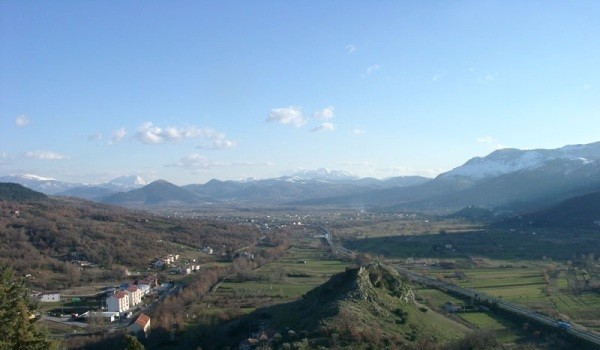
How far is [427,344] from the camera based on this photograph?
2453cm

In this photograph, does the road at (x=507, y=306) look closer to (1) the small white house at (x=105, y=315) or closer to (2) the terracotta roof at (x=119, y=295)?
(2) the terracotta roof at (x=119, y=295)

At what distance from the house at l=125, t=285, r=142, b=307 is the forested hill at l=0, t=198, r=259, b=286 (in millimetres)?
10702

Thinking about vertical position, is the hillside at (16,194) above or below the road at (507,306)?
above

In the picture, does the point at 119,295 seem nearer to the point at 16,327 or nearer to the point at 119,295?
the point at 119,295

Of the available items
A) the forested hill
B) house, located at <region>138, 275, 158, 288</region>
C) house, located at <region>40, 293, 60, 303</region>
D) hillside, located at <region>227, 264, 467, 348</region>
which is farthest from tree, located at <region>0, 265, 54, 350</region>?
the forested hill

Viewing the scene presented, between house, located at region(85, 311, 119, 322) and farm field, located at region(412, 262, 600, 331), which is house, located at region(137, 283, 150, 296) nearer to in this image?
house, located at region(85, 311, 119, 322)

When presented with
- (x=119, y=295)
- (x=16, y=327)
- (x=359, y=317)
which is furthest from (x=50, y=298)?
(x=16, y=327)

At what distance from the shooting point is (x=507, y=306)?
3919 cm

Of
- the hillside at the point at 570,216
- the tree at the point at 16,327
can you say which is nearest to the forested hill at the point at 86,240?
the tree at the point at 16,327

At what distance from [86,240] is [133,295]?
93.0 ft

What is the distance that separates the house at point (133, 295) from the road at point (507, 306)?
26.2 meters

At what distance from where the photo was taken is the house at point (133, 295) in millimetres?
46875

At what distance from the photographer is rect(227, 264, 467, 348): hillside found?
24.8 m

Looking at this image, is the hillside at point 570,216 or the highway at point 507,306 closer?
the highway at point 507,306
